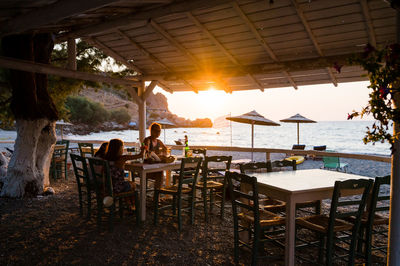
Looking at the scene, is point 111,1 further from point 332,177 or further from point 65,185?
point 65,185

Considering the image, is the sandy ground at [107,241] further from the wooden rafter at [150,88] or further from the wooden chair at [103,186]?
the wooden rafter at [150,88]

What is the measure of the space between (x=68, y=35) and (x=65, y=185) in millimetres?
3360

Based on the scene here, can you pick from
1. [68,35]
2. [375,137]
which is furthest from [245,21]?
[375,137]

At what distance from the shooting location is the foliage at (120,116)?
83531mm

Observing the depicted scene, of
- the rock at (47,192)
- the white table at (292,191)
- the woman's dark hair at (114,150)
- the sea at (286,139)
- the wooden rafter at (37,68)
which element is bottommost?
the sea at (286,139)

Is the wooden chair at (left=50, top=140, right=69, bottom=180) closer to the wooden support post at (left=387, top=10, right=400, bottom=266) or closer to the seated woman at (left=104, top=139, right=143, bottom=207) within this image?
the seated woman at (left=104, top=139, right=143, bottom=207)

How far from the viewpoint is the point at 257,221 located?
304 cm

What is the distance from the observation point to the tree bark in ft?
19.2

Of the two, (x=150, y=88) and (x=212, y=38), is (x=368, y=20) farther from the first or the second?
(x=150, y=88)

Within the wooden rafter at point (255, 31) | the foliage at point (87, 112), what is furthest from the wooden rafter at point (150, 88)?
the foliage at point (87, 112)

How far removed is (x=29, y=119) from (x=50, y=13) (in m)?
3.15

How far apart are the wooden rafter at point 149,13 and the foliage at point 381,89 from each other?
310cm

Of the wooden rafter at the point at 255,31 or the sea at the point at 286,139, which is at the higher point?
the wooden rafter at the point at 255,31

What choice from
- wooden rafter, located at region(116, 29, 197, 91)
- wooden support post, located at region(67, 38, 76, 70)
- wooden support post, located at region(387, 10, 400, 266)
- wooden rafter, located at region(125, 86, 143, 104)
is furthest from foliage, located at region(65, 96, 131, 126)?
wooden support post, located at region(387, 10, 400, 266)
